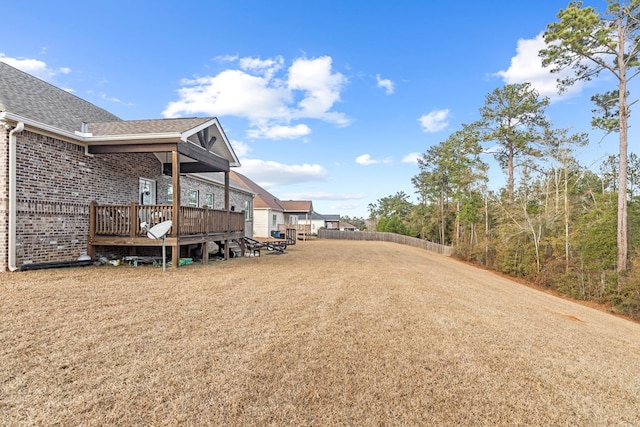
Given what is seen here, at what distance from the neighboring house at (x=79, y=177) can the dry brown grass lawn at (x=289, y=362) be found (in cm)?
186

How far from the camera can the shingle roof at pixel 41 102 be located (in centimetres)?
756

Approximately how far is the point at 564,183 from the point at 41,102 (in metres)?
22.6

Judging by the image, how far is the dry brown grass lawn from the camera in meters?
2.54

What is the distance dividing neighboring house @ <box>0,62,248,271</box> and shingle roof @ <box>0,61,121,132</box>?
0.13 ft

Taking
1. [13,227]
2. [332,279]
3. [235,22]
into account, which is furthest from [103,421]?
[235,22]

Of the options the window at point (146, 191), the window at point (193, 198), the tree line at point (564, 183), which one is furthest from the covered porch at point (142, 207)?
the tree line at point (564, 183)

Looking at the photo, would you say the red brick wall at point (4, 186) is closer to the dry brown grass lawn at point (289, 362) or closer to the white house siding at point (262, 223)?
the dry brown grass lawn at point (289, 362)

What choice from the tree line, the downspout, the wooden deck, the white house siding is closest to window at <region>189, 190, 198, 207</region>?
the wooden deck

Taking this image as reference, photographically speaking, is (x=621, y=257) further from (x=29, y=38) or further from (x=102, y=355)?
(x=29, y=38)

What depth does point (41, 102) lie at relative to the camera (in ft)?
28.3

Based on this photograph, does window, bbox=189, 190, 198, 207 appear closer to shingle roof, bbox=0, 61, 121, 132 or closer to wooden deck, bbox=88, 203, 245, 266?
shingle roof, bbox=0, 61, 121, 132

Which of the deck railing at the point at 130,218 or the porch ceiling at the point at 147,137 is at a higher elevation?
the porch ceiling at the point at 147,137

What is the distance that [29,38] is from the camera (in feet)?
37.5

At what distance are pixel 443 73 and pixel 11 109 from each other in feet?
61.8
